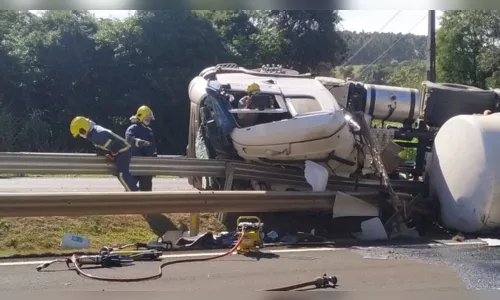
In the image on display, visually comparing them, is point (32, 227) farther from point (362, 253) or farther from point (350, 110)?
point (350, 110)

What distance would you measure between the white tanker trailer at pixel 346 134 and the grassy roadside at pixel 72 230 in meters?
1.18

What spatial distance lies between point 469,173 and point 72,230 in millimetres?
4375

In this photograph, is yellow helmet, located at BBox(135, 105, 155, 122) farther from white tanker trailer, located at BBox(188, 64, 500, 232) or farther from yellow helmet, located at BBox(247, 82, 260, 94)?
yellow helmet, located at BBox(247, 82, 260, 94)

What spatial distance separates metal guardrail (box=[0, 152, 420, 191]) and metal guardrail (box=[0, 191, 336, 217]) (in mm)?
917

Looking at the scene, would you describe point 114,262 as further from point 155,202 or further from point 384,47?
point 384,47

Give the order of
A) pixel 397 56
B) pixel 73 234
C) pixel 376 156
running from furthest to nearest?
pixel 397 56
pixel 376 156
pixel 73 234

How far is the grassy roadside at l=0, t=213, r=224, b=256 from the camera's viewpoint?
23.4 feet

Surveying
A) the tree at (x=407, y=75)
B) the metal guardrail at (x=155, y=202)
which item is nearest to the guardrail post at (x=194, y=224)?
the metal guardrail at (x=155, y=202)

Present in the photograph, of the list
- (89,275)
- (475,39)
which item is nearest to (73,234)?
(89,275)

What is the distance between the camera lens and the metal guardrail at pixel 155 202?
21.4 feet

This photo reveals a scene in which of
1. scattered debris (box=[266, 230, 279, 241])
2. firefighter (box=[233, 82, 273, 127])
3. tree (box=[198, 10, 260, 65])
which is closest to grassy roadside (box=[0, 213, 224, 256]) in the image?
scattered debris (box=[266, 230, 279, 241])

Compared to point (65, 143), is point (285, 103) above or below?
above

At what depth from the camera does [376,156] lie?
29.1 ft

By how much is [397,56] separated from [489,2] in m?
42.0
